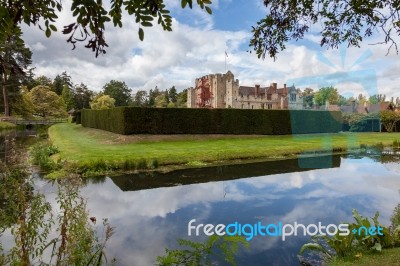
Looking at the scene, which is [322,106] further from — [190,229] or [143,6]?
[143,6]

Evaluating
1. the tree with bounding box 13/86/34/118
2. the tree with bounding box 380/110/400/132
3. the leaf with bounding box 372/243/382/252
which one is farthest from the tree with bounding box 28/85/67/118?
the leaf with bounding box 372/243/382/252

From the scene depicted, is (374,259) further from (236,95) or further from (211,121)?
(236,95)

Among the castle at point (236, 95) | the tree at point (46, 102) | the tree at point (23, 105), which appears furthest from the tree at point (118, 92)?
the castle at point (236, 95)

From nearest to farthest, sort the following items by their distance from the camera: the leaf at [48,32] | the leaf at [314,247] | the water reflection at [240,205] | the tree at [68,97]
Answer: the leaf at [48,32], the leaf at [314,247], the water reflection at [240,205], the tree at [68,97]

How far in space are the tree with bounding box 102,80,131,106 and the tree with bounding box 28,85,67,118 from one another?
649 inches

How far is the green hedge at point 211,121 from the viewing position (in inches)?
931

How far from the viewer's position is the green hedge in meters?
23.7

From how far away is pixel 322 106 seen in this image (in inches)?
1373

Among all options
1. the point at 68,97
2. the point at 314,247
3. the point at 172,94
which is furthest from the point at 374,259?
the point at 68,97

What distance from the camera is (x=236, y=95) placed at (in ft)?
178

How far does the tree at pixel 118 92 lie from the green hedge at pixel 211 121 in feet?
184

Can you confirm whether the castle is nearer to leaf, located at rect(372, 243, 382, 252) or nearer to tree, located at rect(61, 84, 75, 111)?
tree, located at rect(61, 84, 75, 111)

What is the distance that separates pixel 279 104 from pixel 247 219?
181 feet

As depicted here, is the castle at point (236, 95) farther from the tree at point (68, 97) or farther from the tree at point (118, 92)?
the tree at point (68, 97)
